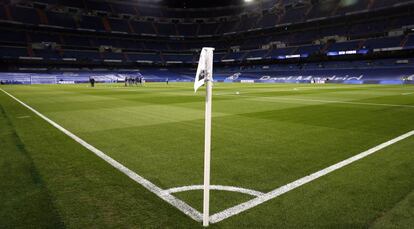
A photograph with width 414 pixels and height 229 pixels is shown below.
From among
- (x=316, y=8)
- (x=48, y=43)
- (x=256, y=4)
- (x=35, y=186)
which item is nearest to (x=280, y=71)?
(x=316, y=8)

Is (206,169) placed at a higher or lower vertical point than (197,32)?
lower

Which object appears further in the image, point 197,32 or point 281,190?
point 197,32

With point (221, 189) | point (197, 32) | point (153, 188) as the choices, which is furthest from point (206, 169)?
point (197, 32)

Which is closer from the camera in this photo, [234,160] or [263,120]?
[234,160]

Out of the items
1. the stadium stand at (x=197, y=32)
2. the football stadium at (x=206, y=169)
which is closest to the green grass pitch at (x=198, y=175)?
the football stadium at (x=206, y=169)

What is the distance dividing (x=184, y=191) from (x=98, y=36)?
277ft

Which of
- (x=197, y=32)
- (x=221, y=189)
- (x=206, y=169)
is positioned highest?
(x=197, y=32)

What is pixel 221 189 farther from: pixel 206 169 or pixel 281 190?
pixel 206 169

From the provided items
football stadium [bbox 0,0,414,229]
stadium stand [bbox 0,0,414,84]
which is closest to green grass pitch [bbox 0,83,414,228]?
football stadium [bbox 0,0,414,229]

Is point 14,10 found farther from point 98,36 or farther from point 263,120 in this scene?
point 263,120

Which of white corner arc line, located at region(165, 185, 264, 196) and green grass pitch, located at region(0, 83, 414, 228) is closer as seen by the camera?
green grass pitch, located at region(0, 83, 414, 228)

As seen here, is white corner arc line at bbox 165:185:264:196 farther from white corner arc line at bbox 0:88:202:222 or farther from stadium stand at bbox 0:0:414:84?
stadium stand at bbox 0:0:414:84

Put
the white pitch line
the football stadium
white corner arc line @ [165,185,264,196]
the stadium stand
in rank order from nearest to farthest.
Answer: the football stadium → the white pitch line → white corner arc line @ [165,185,264,196] → the stadium stand

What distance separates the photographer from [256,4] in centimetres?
8612
